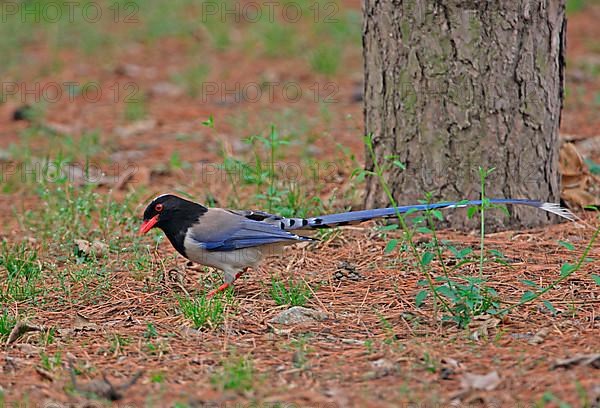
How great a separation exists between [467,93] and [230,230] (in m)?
1.65

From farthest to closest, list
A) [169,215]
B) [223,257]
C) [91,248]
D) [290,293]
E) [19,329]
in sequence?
[91,248] < [169,215] < [223,257] < [290,293] < [19,329]

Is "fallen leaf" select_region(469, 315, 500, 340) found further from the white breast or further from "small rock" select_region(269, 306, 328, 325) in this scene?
the white breast

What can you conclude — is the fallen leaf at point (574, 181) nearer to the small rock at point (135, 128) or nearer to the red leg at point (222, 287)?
the red leg at point (222, 287)

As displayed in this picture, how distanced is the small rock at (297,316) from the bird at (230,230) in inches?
19.3

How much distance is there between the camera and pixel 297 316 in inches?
180

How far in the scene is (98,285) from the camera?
5234 mm

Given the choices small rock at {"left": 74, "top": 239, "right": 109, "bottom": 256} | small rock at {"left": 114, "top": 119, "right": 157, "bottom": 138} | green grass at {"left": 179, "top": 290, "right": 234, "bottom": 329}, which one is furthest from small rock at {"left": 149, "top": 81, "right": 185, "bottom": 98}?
green grass at {"left": 179, "top": 290, "right": 234, "bottom": 329}

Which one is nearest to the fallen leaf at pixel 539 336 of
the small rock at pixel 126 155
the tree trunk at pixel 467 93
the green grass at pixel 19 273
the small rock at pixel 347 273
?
the small rock at pixel 347 273

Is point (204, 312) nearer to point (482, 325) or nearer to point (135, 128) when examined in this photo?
point (482, 325)

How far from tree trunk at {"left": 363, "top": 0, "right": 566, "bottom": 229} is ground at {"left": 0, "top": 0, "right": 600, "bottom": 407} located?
31 centimetres

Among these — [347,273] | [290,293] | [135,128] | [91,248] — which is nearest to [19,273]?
[91,248]

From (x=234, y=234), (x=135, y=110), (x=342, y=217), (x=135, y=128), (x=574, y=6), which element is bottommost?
(x=234, y=234)

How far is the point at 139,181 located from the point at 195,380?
3898 mm

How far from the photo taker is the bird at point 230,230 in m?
5.10
